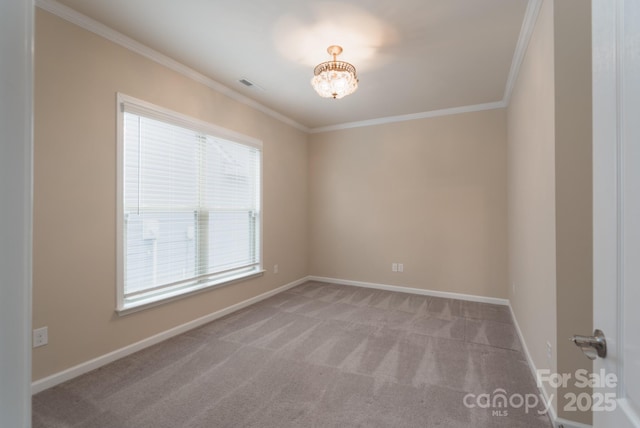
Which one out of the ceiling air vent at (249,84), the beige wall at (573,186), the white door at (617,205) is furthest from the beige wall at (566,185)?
the ceiling air vent at (249,84)

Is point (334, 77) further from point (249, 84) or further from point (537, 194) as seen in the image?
point (537, 194)

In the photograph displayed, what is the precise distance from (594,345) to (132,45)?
11.4 feet

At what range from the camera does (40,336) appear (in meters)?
2.05

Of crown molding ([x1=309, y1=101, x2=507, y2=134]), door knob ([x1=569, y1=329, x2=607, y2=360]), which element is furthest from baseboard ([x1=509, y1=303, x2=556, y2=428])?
crown molding ([x1=309, y1=101, x2=507, y2=134])

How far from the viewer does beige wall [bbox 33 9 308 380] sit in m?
2.07

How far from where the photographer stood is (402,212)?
15.0 ft

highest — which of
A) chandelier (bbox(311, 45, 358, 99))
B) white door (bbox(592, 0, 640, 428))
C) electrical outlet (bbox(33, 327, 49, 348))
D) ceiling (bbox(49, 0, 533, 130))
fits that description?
ceiling (bbox(49, 0, 533, 130))

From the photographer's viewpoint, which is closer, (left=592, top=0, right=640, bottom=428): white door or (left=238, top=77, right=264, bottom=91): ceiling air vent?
(left=592, top=0, right=640, bottom=428): white door

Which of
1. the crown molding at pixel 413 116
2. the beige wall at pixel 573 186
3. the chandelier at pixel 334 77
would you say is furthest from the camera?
the crown molding at pixel 413 116

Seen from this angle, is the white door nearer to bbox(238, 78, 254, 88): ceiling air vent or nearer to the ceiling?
the ceiling

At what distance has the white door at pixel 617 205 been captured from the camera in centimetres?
60

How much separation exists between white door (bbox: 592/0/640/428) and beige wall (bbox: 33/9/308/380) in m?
2.95

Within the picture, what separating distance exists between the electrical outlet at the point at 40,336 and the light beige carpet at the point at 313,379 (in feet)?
1.11

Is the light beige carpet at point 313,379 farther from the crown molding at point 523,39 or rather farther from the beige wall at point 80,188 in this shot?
the crown molding at point 523,39
